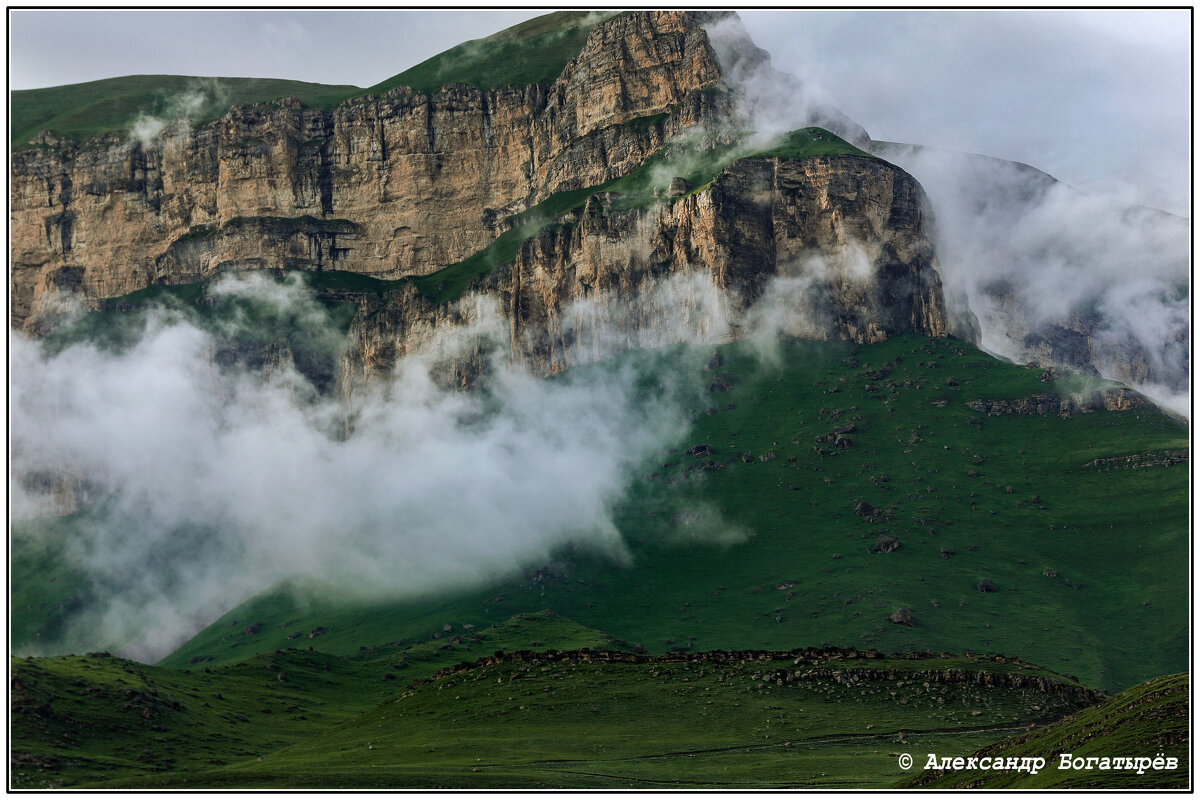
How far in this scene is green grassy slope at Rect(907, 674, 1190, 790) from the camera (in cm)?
7306

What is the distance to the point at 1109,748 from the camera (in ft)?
258

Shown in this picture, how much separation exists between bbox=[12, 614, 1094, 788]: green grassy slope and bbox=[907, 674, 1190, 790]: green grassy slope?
34.5 feet

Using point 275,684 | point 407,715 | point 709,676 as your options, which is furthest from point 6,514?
point 275,684

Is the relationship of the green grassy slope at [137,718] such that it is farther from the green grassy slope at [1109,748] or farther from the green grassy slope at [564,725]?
the green grassy slope at [1109,748]

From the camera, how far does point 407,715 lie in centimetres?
13038

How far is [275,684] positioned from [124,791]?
93.1m

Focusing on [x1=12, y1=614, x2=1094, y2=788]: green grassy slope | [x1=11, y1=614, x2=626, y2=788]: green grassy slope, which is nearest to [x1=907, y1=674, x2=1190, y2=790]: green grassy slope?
[x1=12, y1=614, x2=1094, y2=788]: green grassy slope

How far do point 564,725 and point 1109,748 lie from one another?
56.0 m

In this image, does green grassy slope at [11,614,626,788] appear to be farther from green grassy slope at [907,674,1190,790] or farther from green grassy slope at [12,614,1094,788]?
green grassy slope at [907,674,1190,790]

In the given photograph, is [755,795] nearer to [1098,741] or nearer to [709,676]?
[1098,741]

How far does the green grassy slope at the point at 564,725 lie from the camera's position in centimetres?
9950

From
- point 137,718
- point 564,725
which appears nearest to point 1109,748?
point 564,725

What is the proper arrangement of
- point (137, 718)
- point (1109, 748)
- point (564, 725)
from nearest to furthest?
point (1109, 748)
point (564, 725)
point (137, 718)

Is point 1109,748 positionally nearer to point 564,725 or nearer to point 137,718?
point 564,725
